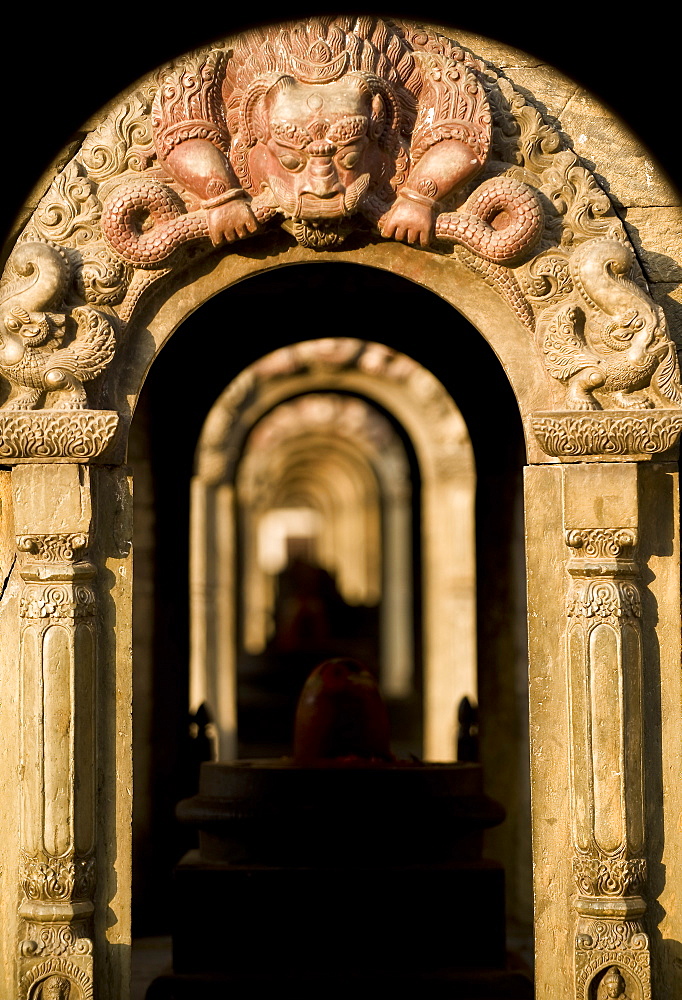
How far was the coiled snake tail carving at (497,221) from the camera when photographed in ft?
17.2

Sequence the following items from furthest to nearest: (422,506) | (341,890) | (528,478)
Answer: (422,506), (341,890), (528,478)

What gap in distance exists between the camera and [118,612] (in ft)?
17.8

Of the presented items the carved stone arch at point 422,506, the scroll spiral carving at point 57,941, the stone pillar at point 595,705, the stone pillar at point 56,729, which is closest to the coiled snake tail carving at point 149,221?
the stone pillar at point 56,729

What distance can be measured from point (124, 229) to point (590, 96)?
1.87 metres

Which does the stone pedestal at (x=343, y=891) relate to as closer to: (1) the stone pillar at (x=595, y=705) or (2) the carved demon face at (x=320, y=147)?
(1) the stone pillar at (x=595, y=705)

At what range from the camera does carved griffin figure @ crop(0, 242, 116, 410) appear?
17.1 ft

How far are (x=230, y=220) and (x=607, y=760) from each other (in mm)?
2408

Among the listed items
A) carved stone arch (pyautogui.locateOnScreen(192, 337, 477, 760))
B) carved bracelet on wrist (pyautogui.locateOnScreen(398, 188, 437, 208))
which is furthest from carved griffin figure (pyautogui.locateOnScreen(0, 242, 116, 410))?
carved stone arch (pyautogui.locateOnScreen(192, 337, 477, 760))

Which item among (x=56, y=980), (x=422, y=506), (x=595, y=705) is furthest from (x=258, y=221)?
(x=422, y=506)

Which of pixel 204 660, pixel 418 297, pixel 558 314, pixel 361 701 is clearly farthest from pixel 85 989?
pixel 204 660

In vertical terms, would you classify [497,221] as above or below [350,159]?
below

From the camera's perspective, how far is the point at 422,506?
42.9 feet

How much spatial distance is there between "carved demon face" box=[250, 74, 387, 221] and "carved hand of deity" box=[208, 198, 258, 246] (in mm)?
118

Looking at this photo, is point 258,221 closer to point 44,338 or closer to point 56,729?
point 44,338
